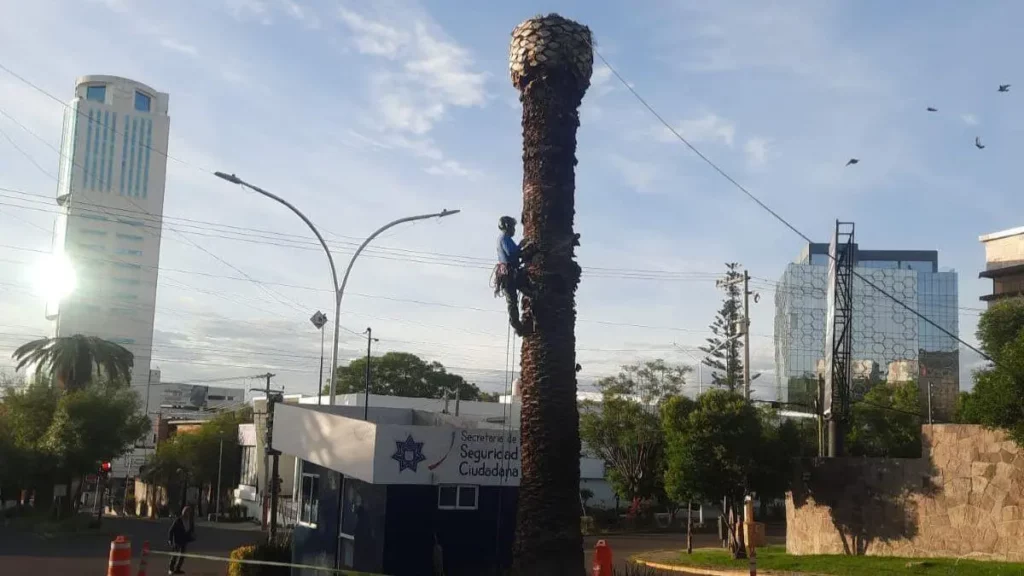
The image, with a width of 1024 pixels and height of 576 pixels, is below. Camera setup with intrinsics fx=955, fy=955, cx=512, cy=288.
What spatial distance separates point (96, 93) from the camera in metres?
168

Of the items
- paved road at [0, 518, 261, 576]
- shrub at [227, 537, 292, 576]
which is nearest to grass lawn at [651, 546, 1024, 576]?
shrub at [227, 537, 292, 576]

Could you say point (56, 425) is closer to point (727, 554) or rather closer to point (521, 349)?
point (727, 554)

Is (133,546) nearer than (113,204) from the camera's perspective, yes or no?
Yes

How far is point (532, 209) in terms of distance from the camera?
1133cm

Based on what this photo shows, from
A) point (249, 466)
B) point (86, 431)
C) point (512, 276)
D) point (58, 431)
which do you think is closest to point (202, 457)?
point (249, 466)

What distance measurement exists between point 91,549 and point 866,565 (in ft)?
79.6

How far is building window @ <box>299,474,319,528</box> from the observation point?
55.3ft

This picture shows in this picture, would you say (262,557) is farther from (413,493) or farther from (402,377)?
(402,377)

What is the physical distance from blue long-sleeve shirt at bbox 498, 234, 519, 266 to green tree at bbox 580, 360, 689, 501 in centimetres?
3547

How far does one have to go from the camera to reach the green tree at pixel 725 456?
26.0 m

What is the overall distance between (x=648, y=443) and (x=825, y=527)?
869 inches

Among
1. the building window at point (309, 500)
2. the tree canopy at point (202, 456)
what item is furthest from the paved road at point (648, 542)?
the tree canopy at point (202, 456)

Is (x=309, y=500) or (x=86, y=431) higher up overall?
(x=86, y=431)

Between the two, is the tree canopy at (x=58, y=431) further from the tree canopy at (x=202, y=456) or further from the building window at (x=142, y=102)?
the building window at (x=142, y=102)
